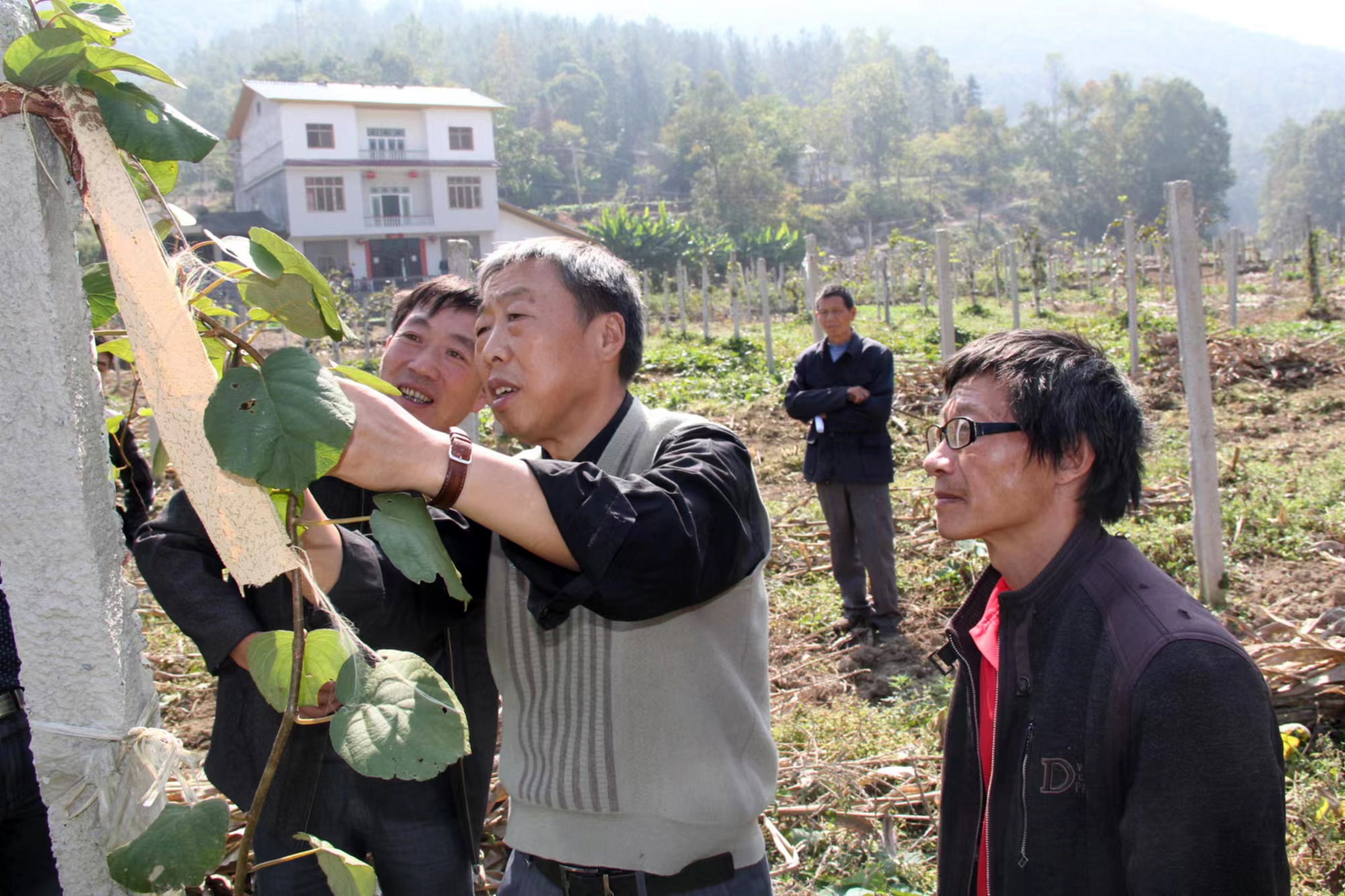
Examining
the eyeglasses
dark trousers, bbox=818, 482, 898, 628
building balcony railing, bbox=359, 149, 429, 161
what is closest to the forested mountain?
building balcony railing, bbox=359, 149, 429, 161

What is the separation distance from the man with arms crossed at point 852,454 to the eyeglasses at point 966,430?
3.35m

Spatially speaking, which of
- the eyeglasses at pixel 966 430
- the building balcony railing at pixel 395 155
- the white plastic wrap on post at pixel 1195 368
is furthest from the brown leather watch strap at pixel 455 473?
the building balcony railing at pixel 395 155

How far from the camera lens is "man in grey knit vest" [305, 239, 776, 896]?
1.49 metres

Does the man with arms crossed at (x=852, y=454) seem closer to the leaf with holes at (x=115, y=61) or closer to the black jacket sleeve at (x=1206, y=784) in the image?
the black jacket sleeve at (x=1206, y=784)

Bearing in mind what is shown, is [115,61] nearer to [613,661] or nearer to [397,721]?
[397,721]

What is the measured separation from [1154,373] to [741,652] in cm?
1072

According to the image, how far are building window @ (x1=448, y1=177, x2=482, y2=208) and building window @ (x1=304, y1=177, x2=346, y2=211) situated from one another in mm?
4373

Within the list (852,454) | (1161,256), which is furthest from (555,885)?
(1161,256)

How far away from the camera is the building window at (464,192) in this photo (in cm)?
4194

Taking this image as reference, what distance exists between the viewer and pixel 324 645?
1021 mm

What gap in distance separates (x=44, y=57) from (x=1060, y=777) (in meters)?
1.47

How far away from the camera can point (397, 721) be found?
0.96 m

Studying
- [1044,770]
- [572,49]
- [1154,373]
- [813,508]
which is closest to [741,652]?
[1044,770]

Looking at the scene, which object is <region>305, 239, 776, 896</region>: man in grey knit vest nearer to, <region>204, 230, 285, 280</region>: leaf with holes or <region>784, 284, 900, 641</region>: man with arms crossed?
<region>204, 230, 285, 280</region>: leaf with holes
